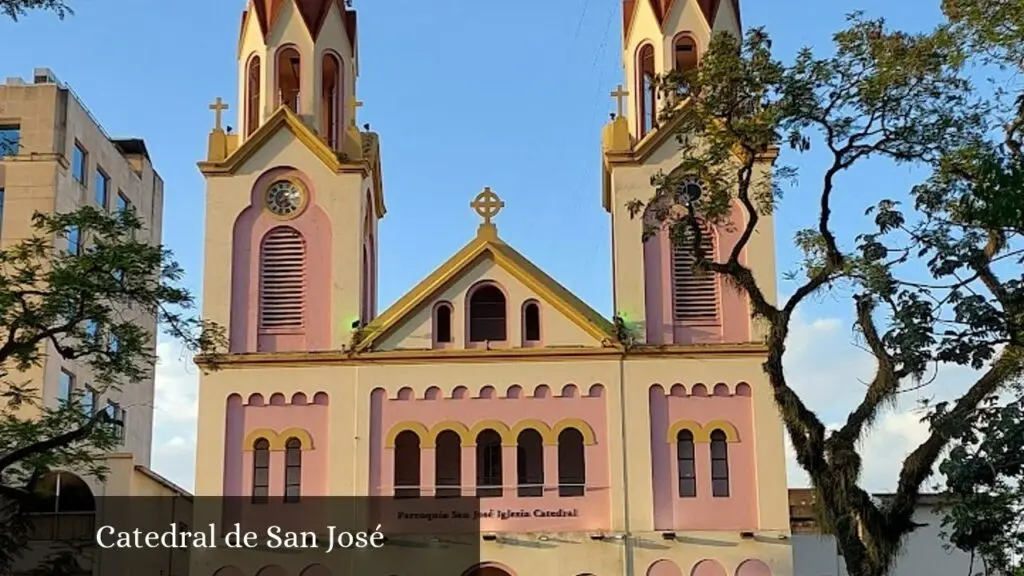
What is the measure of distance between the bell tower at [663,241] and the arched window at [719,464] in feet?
6.16

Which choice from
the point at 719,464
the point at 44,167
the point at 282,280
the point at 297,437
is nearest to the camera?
the point at 719,464

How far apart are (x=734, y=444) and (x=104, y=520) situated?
1216 cm

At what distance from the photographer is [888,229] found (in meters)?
16.6

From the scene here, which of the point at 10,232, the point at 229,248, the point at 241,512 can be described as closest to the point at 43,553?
the point at 241,512

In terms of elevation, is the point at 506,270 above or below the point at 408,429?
above

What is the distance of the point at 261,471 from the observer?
27.8 meters

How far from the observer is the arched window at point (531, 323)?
92.6 ft

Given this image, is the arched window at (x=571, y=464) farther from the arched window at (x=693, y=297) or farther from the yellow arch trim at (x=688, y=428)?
the arched window at (x=693, y=297)

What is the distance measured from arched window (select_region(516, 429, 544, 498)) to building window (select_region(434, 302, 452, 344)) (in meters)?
2.34

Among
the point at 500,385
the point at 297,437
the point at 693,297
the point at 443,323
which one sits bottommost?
the point at 297,437

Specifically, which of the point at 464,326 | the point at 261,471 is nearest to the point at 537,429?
the point at 464,326

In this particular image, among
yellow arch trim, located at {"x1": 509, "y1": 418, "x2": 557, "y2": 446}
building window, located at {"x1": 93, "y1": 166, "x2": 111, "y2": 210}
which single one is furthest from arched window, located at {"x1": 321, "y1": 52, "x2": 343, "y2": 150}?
building window, located at {"x1": 93, "y1": 166, "x2": 111, "y2": 210}

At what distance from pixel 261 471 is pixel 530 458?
5101mm

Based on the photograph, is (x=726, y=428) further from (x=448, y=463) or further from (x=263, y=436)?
(x=263, y=436)
